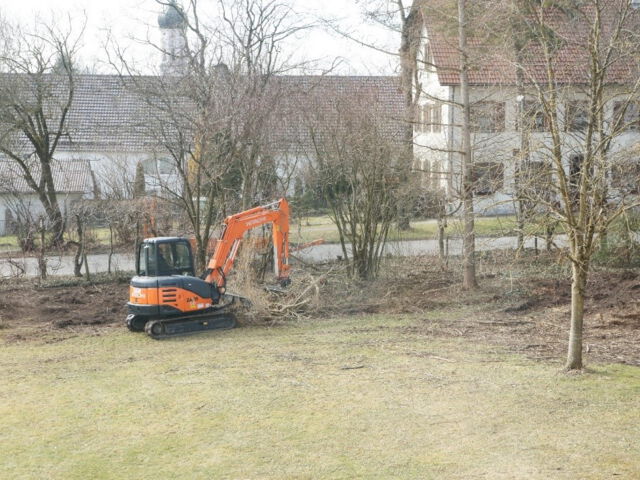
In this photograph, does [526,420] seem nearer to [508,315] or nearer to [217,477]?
[217,477]

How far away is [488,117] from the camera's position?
67.9ft

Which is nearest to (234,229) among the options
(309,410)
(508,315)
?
(508,315)

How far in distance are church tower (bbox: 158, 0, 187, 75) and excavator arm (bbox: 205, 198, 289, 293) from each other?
26.7 feet

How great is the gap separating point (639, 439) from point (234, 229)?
9.18 metres

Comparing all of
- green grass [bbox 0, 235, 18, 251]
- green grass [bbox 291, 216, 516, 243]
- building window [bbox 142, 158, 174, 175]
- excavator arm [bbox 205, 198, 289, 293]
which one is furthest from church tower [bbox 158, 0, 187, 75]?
green grass [bbox 0, 235, 18, 251]

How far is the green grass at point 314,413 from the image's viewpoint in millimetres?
8117

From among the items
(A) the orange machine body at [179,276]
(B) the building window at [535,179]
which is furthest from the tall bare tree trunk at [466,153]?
(B) the building window at [535,179]

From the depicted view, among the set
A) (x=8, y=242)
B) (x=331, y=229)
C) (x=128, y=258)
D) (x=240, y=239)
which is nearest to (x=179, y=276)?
(x=240, y=239)

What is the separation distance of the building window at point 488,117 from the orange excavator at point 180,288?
576cm

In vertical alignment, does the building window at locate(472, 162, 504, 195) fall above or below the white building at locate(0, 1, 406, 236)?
below

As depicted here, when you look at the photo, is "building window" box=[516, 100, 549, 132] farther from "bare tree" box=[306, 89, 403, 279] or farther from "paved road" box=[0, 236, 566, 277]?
"paved road" box=[0, 236, 566, 277]

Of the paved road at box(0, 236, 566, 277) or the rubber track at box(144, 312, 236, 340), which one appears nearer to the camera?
the rubber track at box(144, 312, 236, 340)

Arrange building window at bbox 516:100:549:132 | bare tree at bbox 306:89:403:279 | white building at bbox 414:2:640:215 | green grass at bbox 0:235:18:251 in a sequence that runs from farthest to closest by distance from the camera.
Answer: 1. green grass at bbox 0:235:18:251
2. bare tree at bbox 306:89:403:279
3. white building at bbox 414:2:640:215
4. building window at bbox 516:100:549:132

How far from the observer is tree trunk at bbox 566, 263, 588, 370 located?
427 inches
